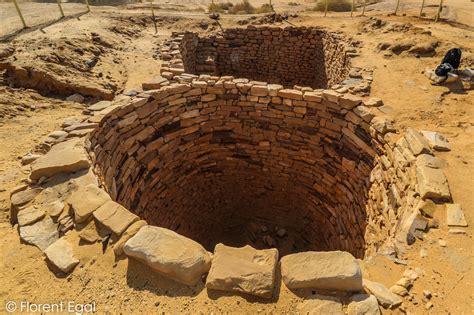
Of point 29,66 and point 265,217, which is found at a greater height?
point 29,66

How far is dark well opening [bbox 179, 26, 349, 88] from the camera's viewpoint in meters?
10.8

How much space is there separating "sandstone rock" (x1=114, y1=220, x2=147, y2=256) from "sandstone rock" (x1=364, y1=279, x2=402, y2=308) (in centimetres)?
213

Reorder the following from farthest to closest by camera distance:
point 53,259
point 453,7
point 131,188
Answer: point 453,7 < point 131,188 < point 53,259

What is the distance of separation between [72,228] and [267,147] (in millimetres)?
4451

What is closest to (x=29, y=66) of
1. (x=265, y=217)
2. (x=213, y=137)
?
(x=213, y=137)

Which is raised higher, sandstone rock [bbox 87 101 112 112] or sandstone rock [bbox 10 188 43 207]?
sandstone rock [bbox 87 101 112 112]

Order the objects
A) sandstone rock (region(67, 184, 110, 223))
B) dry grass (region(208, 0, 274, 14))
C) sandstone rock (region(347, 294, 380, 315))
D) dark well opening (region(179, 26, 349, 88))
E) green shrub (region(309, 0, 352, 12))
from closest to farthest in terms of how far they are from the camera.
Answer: sandstone rock (region(347, 294, 380, 315)), sandstone rock (region(67, 184, 110, 223)), dark well opening (region(179, 26, 349, 88)), dry grass (region(208, 0, 274, 14)), green shrub (region(309, 0, 352, 12))

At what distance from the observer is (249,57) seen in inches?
468

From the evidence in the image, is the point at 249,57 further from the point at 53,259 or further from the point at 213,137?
the point at 53,259

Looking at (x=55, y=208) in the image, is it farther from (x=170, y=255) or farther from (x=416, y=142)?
(x=416, y=142)

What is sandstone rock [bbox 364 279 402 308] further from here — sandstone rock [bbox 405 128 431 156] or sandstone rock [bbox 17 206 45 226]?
sandstone rock [bbox 17 206 45 226]

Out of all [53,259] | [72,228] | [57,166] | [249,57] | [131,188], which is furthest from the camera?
[249,57]

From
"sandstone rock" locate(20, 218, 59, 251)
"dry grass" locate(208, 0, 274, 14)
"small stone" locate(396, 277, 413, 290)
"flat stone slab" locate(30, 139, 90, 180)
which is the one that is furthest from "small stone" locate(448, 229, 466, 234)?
"dry grass" locate(208, 0, 274, 14)

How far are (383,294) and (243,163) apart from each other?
15.7 feet
